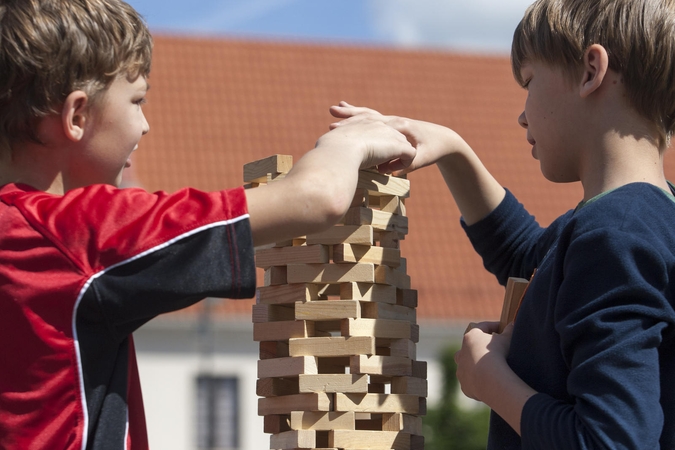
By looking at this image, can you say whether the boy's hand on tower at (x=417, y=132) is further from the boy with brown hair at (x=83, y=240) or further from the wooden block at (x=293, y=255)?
the boy with brown hair at (x=83, y=240)

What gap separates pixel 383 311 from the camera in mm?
2729

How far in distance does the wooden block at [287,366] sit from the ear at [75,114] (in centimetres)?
80

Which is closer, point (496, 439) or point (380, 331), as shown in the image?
point (496, 439)

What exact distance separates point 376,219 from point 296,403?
Answer: 525 millimetres

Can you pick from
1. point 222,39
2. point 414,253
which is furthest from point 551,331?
point 222,39

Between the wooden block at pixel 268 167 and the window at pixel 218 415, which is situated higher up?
the window at pixel 218 415

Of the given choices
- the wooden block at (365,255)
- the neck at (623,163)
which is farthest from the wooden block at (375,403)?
→ the neck at (623,163)

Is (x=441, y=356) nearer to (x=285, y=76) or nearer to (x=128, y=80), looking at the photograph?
(x=285, y=76)

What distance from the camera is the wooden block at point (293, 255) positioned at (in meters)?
2.69

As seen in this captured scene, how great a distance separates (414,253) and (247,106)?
18.4 feet

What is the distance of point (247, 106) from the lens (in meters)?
25.0

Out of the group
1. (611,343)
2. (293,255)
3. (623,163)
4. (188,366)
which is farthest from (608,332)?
(188,366)

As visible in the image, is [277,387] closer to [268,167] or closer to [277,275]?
[277,275]

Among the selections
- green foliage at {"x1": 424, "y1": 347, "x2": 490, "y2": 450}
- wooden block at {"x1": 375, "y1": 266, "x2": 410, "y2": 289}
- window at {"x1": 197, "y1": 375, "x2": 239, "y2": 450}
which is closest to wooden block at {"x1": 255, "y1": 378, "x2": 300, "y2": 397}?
wooden block at {"x1": 375, "y1": 266, "x2": 410, "y2": 289}
